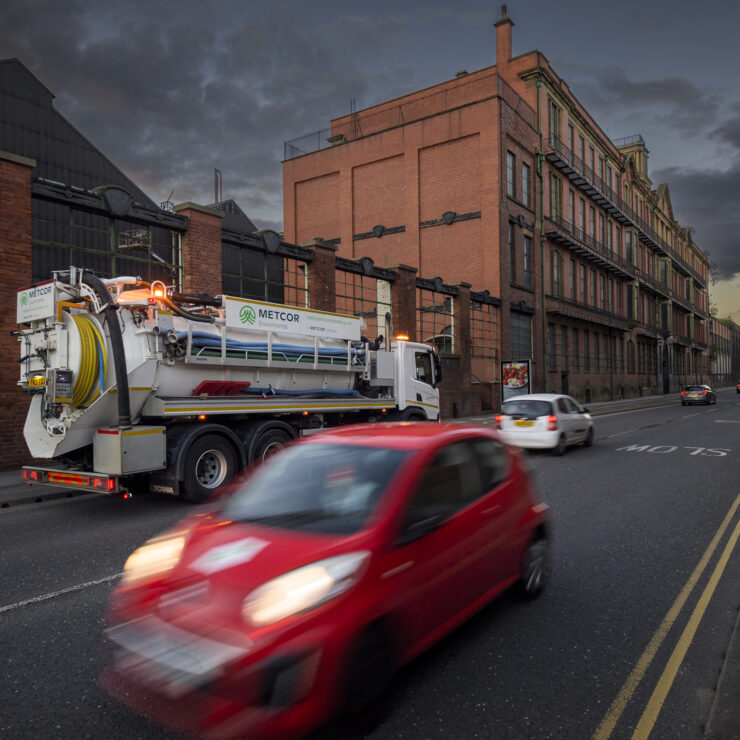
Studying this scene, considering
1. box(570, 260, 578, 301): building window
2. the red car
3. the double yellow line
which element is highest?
box(570, 260, 578, 301): building window

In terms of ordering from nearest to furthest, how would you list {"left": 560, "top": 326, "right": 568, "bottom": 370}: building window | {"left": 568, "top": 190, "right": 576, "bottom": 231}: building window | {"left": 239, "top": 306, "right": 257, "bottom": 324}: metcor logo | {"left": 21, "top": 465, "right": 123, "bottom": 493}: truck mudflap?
{"left": 21, "top": 465, "right": 123, "bottom": 493}: truck mudflap
{"left": 239, "top": 306, "right": 257, "bottom": 324}: metcor logo
{"left": 560, "top": 326, "right": 568, "bottom": 370}: building window
{"left": 568, "top": 190, "right": 576, "bottom": 231}: building window

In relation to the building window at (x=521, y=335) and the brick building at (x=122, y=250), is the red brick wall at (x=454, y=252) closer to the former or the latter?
the brick building at (x=122, y=250)

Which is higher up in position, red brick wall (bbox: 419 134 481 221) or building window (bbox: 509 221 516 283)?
red brick wall (bbox: 419 134 481 221)

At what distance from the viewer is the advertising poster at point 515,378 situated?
2722 cm

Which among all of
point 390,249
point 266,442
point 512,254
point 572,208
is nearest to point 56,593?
point 266,442

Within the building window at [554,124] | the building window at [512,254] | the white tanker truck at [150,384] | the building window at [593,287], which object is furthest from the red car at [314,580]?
the building window at [593,287]

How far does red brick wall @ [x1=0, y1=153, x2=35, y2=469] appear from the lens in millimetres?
11891

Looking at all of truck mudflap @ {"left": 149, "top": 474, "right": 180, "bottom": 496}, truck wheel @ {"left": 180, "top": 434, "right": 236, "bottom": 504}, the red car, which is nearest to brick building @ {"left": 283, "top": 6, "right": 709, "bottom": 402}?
truck wheel @ {"left": 180, "top": 434, "right": 236, "bottom": 504}

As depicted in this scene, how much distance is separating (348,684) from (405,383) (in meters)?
11.0

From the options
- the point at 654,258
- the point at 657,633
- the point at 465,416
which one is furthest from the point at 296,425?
the point at 654,258

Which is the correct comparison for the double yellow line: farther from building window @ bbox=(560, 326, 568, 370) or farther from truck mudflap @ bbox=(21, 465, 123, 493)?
building window @ bbox=(560, 326, 568, 370)

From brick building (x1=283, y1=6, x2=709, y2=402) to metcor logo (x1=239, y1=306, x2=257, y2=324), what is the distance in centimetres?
1819

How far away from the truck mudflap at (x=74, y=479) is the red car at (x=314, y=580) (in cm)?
445

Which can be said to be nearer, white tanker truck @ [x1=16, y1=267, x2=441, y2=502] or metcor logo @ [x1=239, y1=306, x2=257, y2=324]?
white tanker truck @ [x1=16, y1=267, x2=441, y2=502]
